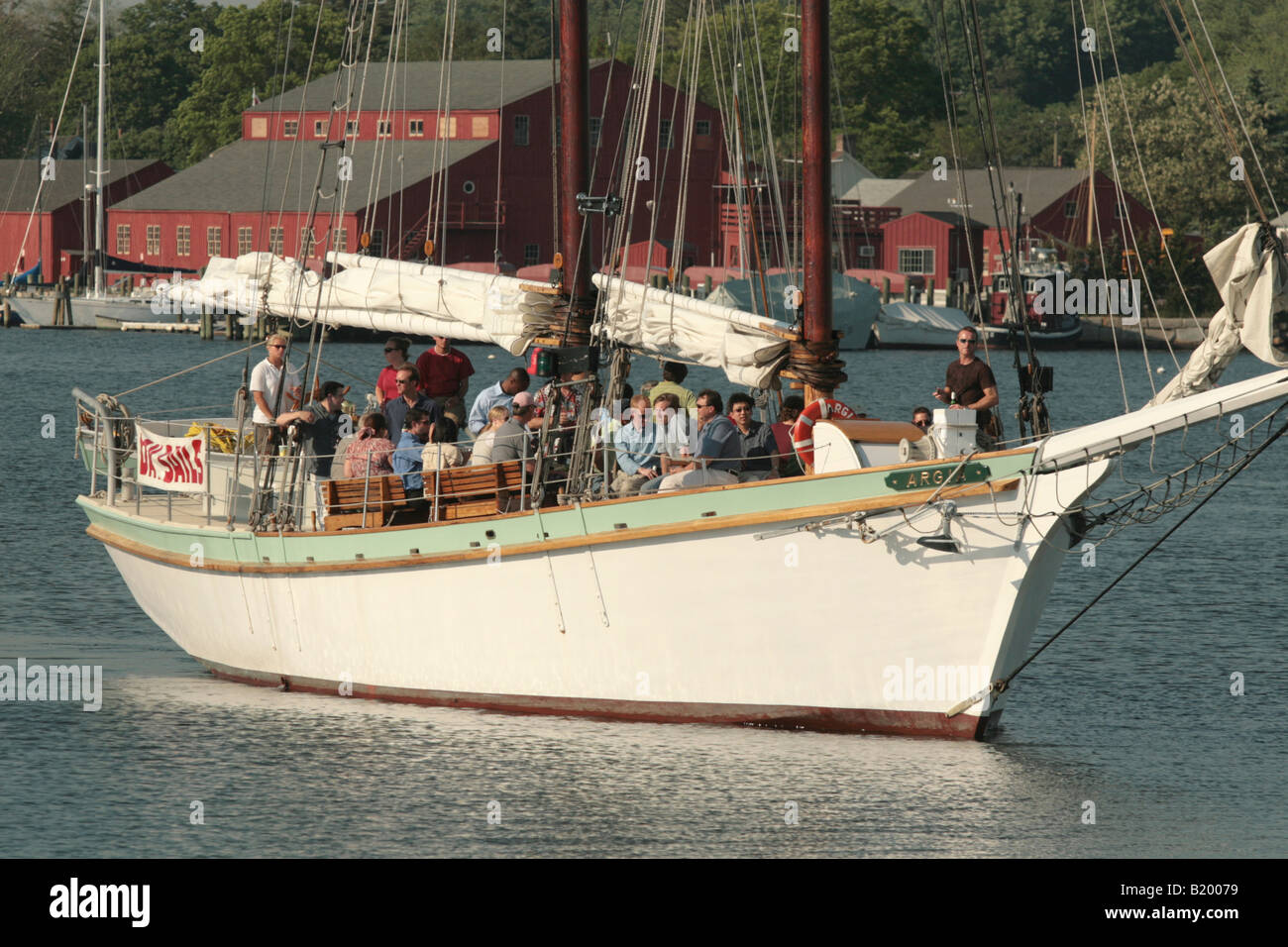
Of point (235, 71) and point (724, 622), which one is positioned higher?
point (235, 71)

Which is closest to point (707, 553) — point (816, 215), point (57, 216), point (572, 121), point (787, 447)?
point (787, 447)

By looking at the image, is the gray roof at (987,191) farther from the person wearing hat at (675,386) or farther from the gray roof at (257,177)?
the person wearing hat at (675,386)

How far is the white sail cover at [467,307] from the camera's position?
1694cm

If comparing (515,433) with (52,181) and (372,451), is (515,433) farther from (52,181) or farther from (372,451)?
(52,181)

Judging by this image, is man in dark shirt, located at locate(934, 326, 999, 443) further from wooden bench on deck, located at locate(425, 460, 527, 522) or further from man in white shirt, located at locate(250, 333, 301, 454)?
man in white shirt, located at locate(250, 333, 301, 454)

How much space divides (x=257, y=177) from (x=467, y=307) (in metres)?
78.4

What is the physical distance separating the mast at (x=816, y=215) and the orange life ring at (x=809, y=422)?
0.50ft

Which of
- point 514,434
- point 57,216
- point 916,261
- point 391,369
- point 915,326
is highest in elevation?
point 57,216

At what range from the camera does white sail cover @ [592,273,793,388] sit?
16859 millimetres

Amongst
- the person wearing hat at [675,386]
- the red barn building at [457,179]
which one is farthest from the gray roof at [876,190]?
the person wearing hat at [675,386]

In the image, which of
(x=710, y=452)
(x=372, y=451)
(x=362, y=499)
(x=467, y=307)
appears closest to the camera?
(x=710, y=452)

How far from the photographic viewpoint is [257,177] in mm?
95125

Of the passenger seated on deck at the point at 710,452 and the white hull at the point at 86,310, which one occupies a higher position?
the white hull at the point at 86,310

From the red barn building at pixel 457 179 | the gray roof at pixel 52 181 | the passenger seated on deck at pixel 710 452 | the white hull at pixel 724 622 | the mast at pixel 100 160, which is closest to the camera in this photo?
the white hull at pixel 724 622
